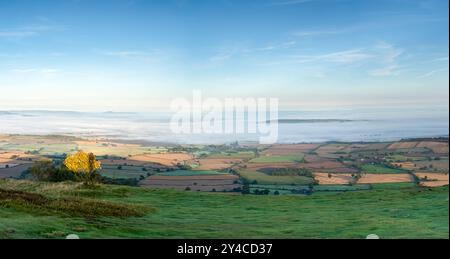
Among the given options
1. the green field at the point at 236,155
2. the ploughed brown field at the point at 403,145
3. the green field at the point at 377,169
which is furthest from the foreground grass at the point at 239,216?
the ploughed brown field at the point at 403,145

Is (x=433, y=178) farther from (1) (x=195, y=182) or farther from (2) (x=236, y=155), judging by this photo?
(1) (x=195, y=182)

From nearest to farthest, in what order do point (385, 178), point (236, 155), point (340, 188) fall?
point (236, 155)
point (340, 188)
point (385, 178)

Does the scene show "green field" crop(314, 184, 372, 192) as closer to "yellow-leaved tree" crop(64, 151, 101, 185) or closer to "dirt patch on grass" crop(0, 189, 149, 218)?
"dirt patch on grass" crop(0, 189, 149, 218)

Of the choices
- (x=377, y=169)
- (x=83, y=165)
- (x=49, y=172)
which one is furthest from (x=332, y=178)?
(x=49, y=172)

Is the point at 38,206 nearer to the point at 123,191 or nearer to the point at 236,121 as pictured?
the point at 123,191
